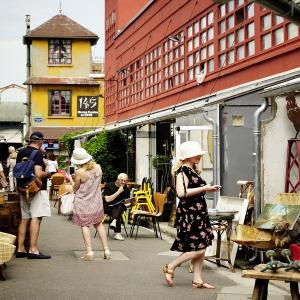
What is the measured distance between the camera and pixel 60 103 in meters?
55.5

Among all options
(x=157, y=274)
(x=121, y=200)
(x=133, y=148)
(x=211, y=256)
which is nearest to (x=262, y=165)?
(x=211, y=256)

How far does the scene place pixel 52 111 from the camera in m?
55.3

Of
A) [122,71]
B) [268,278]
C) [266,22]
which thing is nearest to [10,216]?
[268,278]

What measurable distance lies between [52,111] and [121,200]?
3913 cm

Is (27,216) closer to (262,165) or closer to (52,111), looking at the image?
(262,165)

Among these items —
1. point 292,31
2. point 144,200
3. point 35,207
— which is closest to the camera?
point 35,207

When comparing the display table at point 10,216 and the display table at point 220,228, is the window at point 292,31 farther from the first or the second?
the display table at point 10,216

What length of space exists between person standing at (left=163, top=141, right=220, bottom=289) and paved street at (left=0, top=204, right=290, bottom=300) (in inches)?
11.8

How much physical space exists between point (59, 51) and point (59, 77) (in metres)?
1.98

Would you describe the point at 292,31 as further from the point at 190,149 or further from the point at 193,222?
the point at 193,222

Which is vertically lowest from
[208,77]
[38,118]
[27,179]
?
[27,179]

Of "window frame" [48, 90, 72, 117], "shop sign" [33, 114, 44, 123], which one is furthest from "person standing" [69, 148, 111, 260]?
"window frame" [48, 90, 72, 117]

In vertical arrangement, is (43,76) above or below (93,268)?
above

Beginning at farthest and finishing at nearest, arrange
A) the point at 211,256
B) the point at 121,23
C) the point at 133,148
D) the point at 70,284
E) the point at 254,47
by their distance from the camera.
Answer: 1. the point at 121,23
2. the point at 133,148
3. the point at 254,47
4. the point at 211,256
5. the point at 70,284
